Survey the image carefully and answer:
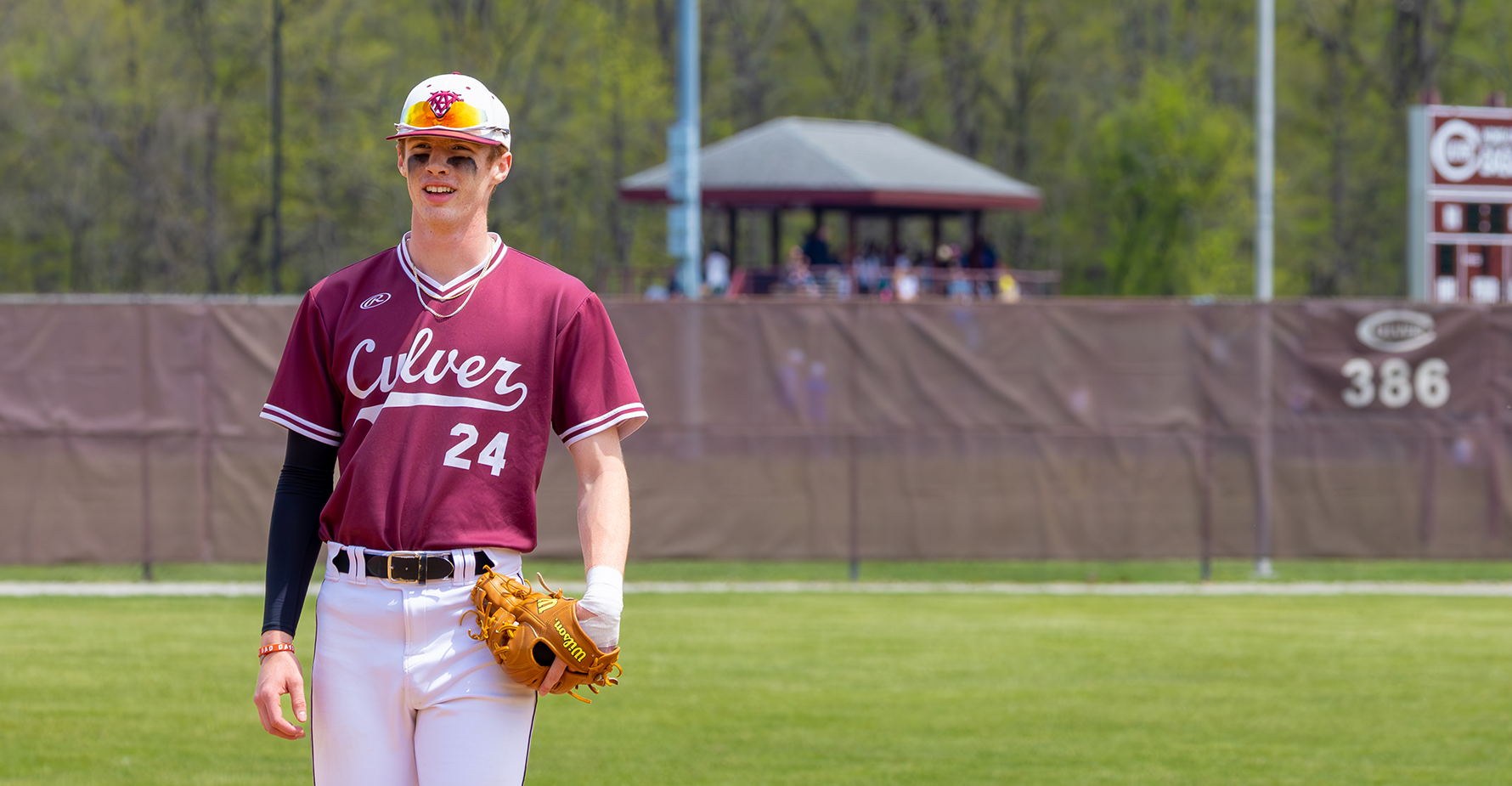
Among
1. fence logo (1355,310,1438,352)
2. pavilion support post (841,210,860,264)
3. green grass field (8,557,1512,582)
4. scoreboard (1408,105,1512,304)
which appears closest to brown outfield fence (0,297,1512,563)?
fence logo (1355,310,1438,352)

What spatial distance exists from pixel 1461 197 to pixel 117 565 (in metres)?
14.3

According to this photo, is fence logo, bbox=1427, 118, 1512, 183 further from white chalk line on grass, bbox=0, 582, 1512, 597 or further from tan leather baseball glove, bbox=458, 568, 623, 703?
tan leather baseball glove, bbox=458, 568, 623, 703

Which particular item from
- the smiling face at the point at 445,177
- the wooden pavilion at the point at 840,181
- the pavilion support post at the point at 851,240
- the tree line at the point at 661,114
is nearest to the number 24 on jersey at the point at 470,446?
the smiling face at the point at 445,177

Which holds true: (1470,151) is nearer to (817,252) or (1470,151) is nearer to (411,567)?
(817,252)

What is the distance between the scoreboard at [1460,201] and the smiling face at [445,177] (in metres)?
16.9

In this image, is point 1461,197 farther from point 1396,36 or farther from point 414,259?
point 1396,36

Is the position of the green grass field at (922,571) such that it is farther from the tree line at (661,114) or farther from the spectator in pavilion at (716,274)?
the tree line at (661,114)

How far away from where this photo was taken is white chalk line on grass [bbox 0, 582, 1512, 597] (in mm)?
13555

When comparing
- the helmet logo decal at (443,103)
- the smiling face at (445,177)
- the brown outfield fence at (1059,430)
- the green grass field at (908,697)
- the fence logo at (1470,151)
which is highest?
the fence logo at (1470,151)

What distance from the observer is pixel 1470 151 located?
1919cm

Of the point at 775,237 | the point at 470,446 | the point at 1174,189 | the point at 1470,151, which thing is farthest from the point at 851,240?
the point at 470,446

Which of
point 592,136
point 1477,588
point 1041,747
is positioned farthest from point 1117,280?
point 1041,747

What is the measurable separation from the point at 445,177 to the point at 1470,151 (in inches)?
703

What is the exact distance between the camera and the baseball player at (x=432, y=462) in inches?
138
